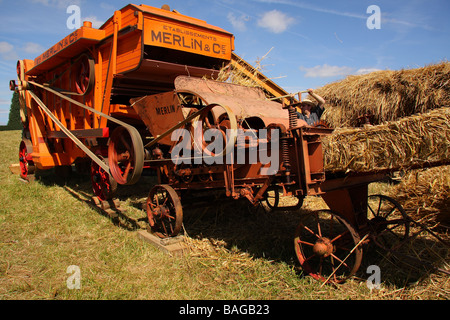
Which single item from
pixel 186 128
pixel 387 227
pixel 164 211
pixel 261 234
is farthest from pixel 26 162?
pixel 387 227

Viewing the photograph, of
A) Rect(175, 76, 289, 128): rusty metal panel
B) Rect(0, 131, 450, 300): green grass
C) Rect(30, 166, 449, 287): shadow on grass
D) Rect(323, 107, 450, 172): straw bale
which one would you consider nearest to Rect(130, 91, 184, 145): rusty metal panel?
Rect(175, 76, 289, 128): rusty metal panel

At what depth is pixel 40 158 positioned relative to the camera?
7551mm

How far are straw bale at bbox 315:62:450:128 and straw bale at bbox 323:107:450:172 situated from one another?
1.65 metres

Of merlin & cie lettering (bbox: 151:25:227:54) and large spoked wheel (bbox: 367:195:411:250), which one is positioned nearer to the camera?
large spoked wheel (bbox: 367:195:411:250)

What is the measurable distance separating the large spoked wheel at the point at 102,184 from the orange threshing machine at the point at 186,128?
2cm

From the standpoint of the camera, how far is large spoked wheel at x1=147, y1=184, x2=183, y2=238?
446cm

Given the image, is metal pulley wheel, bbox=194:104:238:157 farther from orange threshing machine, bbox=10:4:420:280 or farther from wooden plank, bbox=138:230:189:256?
wooden plank, bbox=138:230:189:256

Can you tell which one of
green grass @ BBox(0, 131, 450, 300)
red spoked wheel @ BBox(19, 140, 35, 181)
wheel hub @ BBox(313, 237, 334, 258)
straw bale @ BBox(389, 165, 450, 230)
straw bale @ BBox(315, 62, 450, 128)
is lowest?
green grass @ BBox(0, 131, 450, 300)

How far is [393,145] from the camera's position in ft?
9.48

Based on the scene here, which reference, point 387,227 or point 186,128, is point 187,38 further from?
point 387,227

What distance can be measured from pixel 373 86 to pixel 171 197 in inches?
162

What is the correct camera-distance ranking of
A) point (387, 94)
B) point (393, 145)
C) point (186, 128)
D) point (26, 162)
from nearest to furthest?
point (393, 145), point (186, 128), point (387, 94), point (26, 162)

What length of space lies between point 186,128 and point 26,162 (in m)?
6.30

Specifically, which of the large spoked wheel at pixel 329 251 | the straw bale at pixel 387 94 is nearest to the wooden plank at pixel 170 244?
the large spoked wheel at pixel 329 251
